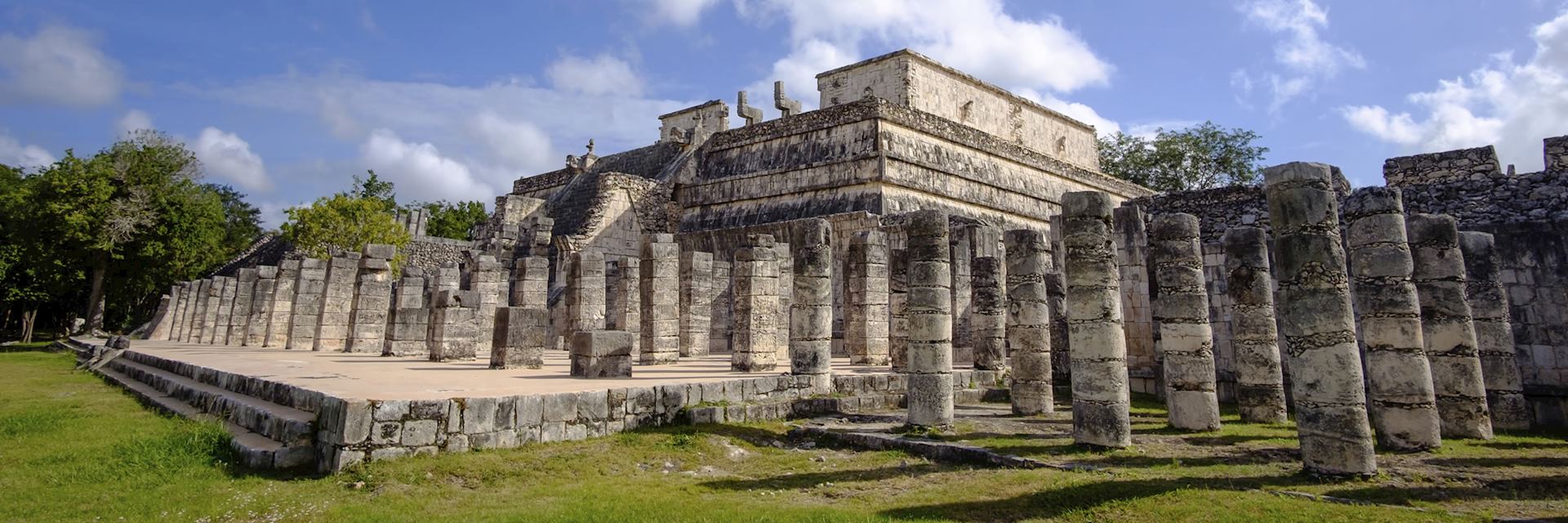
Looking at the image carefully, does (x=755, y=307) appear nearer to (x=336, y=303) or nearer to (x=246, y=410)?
(x=246, y=410)

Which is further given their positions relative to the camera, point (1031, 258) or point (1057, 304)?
point (1057, 304)

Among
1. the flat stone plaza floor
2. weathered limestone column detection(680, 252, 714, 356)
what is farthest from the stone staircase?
weathered limestone column detection(680, 252, 714, 356)

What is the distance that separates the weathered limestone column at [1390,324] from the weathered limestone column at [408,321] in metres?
14.7

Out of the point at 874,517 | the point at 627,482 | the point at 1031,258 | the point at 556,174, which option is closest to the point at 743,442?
the point at 627,482

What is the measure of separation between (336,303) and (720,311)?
8481mm

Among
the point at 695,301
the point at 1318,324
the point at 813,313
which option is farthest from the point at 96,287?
the point at 1318,324

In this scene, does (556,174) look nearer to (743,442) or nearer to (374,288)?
(374,288)

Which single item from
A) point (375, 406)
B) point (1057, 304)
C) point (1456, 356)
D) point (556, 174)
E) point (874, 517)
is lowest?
point (874, 517)

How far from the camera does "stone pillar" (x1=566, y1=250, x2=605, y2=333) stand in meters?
15.8

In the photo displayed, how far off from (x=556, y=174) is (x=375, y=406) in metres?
26.8

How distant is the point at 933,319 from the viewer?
9008mm

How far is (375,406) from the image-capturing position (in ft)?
21.1

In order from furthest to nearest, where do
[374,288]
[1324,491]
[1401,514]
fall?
[374,288]
[1324,491]
[1401,514]

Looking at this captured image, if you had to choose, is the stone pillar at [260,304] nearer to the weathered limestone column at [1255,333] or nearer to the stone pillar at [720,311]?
the stone pillar at [720,311]
